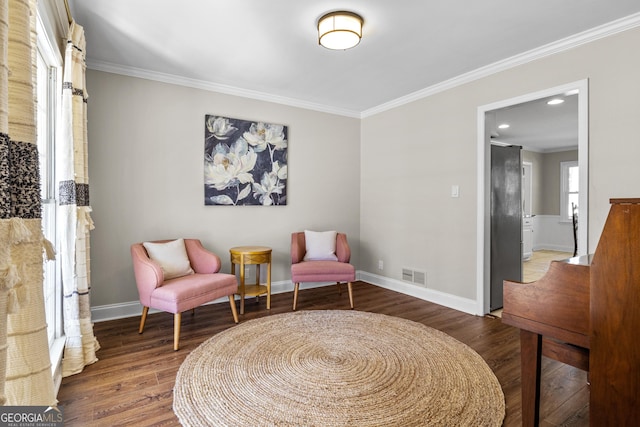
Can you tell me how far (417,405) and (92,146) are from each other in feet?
11.6

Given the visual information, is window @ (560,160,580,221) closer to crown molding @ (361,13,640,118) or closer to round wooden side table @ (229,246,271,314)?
crown molding @ (361,13,640,118)

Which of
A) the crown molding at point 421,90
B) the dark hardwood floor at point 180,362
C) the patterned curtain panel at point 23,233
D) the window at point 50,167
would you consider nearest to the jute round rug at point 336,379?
the dark hardwood floor at point 180,362

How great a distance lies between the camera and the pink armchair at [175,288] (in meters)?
2.64

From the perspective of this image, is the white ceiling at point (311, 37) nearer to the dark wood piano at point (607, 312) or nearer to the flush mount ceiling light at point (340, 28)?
the flush mount ceiling light at point (340, 28)

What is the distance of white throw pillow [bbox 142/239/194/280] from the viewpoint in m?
3.06

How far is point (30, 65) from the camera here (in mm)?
812

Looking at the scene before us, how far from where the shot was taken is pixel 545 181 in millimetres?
8055

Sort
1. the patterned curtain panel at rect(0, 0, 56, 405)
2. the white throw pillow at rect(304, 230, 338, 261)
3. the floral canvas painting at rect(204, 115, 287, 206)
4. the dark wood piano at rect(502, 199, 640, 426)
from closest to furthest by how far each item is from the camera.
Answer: the patterned curtain panel at rect(0, 0, 56, 405)
the dark wood piano at rect(502, 199, 640, 426)
the floral canvas painting at rect(204, 115, 287, 206)
the white throw pillow at rect(304, 230, 338, 261)

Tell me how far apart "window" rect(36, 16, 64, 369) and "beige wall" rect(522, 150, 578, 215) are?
341 inches

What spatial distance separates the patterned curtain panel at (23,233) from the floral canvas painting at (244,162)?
3.02m

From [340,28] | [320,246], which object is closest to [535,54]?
[340,28]

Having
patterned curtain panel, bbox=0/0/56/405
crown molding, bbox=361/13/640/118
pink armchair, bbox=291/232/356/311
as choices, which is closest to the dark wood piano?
patterned curtain panel, bbox=0/0/56/405

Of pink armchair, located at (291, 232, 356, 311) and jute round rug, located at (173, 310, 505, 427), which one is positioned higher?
pink armchair, located at (291, 232, 356, 311)

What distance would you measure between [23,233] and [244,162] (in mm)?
3332
